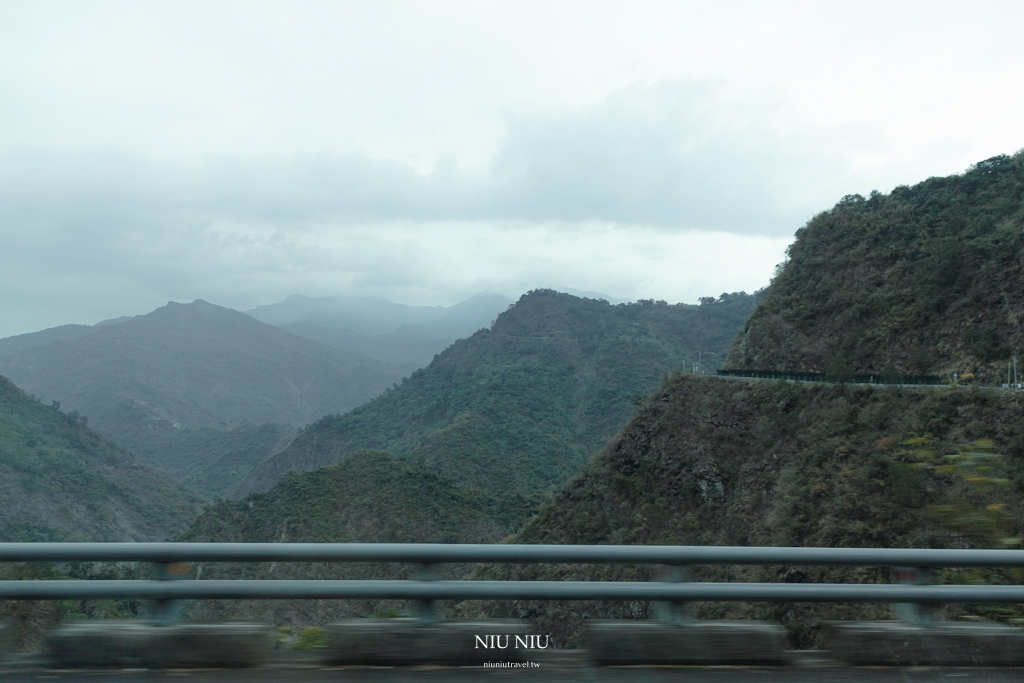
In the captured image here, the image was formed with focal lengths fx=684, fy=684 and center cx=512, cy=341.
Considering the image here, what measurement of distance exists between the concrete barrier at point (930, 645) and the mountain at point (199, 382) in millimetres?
70743

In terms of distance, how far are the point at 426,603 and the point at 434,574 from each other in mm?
140

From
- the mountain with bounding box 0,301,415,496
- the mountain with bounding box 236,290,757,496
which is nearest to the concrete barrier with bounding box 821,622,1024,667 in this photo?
the mountain with bounding box 236,290,757,496

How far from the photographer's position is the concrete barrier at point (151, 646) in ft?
10.3

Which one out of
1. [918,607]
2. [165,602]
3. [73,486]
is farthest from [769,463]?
[73,486]

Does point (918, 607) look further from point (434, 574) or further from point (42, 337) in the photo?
point (42, 337)

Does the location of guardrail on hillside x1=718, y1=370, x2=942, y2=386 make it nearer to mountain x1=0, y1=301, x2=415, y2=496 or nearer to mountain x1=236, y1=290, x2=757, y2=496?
mountain x1=236, y1=290, x2=757, y2=496

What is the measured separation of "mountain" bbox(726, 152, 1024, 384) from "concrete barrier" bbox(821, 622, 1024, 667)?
2728 cm

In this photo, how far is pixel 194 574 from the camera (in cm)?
329

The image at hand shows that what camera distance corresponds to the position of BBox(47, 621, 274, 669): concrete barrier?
3.14m

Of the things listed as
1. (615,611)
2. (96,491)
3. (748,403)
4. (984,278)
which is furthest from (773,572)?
(96,491)

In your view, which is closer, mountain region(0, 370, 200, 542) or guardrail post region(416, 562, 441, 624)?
guardrail post region(416, 562, 441, 624)

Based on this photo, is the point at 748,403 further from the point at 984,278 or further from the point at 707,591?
the point at 707,591

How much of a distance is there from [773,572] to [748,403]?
19.4 m


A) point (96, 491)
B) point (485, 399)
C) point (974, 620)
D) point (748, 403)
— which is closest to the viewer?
point (974, 620)
